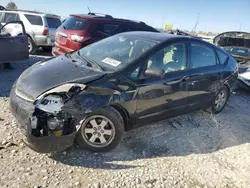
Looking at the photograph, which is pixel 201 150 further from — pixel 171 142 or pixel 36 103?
pixel 36 103

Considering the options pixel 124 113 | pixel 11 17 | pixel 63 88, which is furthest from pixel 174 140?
pixel 11 17

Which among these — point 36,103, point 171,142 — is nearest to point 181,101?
→ point 171,142

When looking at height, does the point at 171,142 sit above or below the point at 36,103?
below

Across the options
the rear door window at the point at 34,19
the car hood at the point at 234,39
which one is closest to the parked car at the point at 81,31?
the rear door window at the point at 34,19

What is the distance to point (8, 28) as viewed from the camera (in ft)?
32.0

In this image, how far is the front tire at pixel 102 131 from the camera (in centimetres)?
336

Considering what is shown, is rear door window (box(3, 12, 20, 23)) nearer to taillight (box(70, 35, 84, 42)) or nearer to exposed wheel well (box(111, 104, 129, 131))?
taillight (box(70, 35, 84, 42))

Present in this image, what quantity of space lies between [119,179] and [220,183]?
1.29 m

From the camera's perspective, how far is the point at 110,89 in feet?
11.0

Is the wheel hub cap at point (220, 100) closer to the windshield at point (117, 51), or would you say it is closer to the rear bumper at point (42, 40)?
the windshield at point (117, 51)

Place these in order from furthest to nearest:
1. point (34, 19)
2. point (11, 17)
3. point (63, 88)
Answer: point (11, 17), point (34, 19), point (63, 88)

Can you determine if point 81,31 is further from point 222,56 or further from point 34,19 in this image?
point 222,56

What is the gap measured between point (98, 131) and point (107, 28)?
15.9 feet

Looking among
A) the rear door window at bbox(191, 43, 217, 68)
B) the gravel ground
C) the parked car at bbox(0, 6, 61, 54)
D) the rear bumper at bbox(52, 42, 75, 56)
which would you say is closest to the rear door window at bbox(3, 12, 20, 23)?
the parked car at bbox(0, 6, 61, 54)
